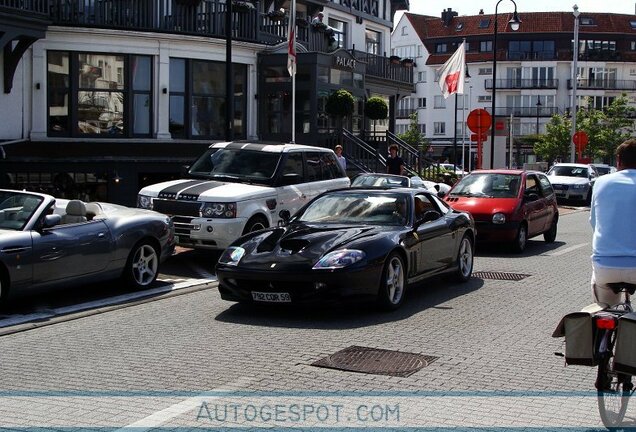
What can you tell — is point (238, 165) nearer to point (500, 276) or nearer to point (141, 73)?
point (500, 276)

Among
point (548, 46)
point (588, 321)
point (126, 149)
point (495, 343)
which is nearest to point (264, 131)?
point (126, 149)

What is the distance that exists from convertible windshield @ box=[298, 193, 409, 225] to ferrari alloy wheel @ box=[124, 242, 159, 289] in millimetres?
2104

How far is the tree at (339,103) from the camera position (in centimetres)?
2881

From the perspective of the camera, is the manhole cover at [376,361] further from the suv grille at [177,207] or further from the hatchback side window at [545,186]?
the hatchback side window at [545,186]

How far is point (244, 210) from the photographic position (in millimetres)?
14156

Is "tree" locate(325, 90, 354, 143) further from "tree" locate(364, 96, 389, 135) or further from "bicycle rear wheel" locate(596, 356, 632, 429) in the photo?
"bicycle rear wheel" locate(596, 356, 632, 429)

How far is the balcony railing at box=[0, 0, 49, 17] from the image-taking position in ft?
69.2

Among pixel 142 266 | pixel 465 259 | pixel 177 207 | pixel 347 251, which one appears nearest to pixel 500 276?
pixel 465 259

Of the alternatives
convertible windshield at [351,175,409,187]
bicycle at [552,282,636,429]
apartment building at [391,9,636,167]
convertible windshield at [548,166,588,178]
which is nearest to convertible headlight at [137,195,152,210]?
convertible windshield at [351,175,409,187]

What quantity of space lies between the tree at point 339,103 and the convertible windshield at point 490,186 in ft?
36.3

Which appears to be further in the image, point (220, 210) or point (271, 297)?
point (220, 210)

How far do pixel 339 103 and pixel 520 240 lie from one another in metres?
12.9

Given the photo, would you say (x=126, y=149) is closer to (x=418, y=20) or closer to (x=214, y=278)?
(x=214, y=278)

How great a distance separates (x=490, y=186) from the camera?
17938mm
